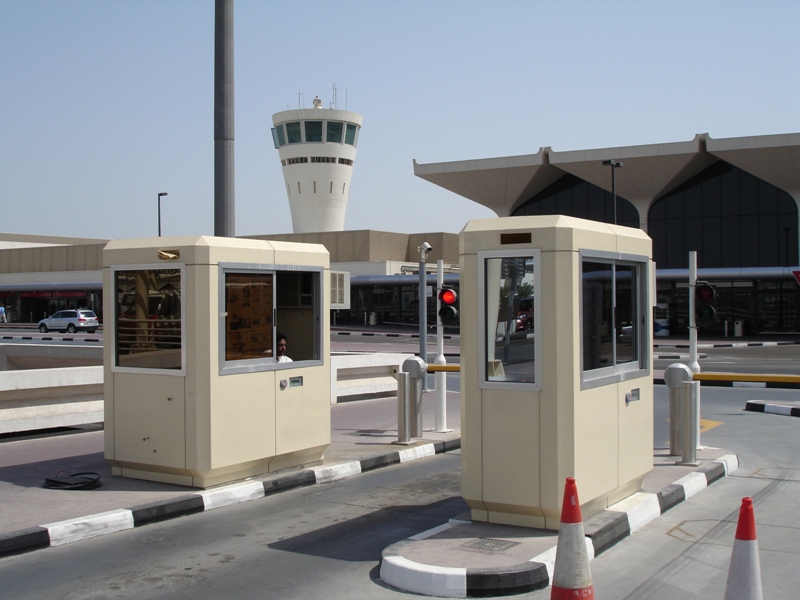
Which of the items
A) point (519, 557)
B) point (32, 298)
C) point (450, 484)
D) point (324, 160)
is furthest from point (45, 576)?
point (32, 298)

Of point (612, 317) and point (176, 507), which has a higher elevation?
point (612, 317)

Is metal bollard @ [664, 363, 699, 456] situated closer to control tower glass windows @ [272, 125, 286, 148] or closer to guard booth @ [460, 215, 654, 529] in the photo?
guard booth @ [460, 215, 654, 529]

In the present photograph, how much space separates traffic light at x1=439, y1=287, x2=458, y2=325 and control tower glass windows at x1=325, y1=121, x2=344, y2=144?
57605mm

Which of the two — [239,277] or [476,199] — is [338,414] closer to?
[239,277]

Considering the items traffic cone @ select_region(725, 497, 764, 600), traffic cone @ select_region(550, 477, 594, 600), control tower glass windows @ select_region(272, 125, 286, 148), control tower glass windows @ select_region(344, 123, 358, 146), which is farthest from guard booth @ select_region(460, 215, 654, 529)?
control tower glass windows @ select_region(272, 125, 286, 148)

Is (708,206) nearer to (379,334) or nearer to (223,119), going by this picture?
(379,334)

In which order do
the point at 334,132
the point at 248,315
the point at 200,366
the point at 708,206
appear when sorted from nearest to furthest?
the point at 200,366, the point at 248,315, the point at 708,206, the point at 334,132

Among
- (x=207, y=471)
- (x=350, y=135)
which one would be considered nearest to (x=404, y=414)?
(x=207, y=471)

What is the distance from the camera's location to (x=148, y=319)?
29.2ft

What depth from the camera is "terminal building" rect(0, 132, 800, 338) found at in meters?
46.8

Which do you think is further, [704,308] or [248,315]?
[704,308]

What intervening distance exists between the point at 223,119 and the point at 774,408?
11047 mm

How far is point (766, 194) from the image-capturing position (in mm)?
48781

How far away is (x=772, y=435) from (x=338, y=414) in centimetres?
730
